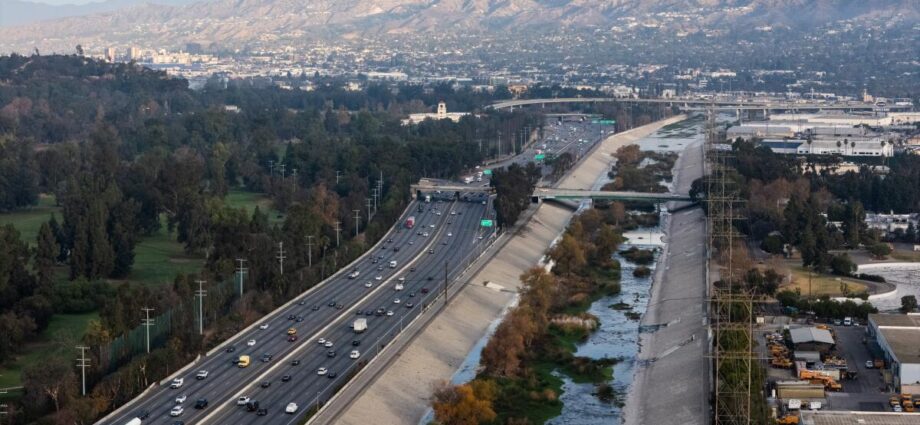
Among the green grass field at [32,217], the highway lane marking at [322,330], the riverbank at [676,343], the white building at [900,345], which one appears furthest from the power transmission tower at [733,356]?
the green grass field at [32,217]

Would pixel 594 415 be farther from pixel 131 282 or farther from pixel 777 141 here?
pixel 777 141

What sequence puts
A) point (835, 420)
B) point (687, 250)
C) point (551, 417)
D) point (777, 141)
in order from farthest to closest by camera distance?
point (777, 141) → point (687, 250) → point (551, 417) → point (835, 420)

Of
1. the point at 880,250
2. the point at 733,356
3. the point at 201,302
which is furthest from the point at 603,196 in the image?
the point at 733,356

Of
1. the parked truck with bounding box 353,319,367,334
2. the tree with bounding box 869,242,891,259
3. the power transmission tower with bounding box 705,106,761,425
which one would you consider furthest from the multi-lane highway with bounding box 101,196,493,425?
the tree with bounding box 869,242,891,259

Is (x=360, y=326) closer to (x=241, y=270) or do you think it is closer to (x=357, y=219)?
(x=241, y=270)

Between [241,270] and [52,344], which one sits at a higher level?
[241,270]

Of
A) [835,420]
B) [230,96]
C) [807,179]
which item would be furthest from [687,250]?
[230,96]
